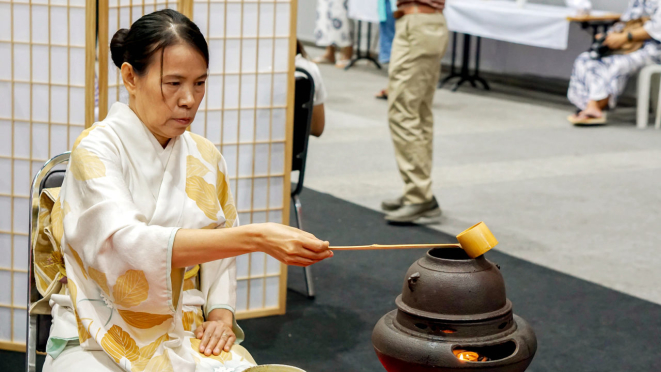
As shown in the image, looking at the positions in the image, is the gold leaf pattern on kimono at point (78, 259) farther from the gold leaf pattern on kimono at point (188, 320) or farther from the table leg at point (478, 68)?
the table leg at point (478, 68)

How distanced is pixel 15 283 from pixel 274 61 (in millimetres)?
1091

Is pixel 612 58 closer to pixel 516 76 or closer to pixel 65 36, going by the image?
pixel 516 76

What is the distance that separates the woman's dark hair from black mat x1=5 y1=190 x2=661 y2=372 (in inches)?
55.4

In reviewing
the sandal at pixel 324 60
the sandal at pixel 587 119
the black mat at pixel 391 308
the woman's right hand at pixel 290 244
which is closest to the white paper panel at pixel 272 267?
the black mat at pixel 391 308

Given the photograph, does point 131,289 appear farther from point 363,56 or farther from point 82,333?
point 363,56

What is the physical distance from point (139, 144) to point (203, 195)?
17 centimetres

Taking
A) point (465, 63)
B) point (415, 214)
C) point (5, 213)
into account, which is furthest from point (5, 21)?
point (465, 63)

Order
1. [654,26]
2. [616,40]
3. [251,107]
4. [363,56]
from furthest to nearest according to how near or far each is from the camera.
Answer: [363,56]
[616,40]
[654,26]
[251,107]

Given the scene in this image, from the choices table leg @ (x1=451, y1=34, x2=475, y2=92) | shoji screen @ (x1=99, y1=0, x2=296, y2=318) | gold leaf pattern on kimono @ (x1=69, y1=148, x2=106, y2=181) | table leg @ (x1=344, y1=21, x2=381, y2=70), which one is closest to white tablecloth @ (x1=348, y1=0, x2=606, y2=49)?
table leg @ (x1=451, y1=34, x2=475, y2=92)

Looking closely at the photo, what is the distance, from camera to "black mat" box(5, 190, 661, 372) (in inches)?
109

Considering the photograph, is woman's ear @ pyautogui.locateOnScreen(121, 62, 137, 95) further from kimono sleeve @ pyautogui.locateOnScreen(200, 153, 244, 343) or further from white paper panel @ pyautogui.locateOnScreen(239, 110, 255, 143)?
white paper panel @ pyautogui.locateOnScreen(239, 110, 255, 143)

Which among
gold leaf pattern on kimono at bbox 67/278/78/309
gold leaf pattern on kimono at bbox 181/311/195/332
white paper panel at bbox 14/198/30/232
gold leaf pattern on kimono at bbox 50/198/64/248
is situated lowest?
white paper panel at bbox 14/198/30/232

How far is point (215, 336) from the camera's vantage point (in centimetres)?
171

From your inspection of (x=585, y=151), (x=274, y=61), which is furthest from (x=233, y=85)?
(x=585, y=151)
